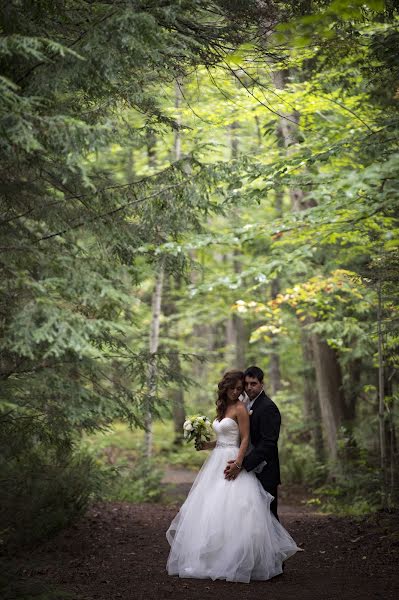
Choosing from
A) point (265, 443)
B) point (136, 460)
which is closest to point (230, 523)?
point (265, 443)

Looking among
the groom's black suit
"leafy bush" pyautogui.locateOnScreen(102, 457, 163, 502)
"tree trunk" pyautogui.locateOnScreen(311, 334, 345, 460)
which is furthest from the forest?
the groom's black suit

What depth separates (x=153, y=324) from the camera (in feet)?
52.6

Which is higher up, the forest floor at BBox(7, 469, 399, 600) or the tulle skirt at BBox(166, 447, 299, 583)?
the tulle skirt at BBox(166, 447, 299, 583)

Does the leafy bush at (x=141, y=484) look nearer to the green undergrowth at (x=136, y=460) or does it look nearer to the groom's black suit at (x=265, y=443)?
the green undergrowth at (x=136, y=460)

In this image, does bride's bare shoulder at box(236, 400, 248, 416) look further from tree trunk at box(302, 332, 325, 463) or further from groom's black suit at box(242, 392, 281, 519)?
tree trunk at box(302, 332, 325, 463)

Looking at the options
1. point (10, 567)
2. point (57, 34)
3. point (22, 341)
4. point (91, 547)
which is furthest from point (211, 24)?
point (91, 547)

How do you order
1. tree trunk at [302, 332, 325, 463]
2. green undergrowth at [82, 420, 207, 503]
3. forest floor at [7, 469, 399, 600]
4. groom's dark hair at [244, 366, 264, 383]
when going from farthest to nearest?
tree trunk at [302, 332, 325, 463]
green undergrowth at [82, 420, 207, 503]
groom's dark hair at [244, 366, 264, 383]
forest floor at [7, 469, 399, 600]

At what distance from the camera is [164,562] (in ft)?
24.1

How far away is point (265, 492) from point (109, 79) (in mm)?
4571

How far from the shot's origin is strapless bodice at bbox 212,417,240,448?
702 centimetres

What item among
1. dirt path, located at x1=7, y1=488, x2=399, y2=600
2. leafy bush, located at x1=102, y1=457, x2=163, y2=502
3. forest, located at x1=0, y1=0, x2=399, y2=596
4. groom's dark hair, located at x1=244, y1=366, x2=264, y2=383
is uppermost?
A: forest, located at x1=0, y1=0, x2=399, y2=596

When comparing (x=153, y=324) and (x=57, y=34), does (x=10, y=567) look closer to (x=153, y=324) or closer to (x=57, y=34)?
(x=57, y=34)

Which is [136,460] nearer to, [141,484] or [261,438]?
[141,484]

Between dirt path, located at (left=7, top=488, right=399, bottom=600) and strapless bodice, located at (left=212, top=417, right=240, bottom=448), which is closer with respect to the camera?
dirt path, located at (left=7, top=488, right=399, bottom=600)
